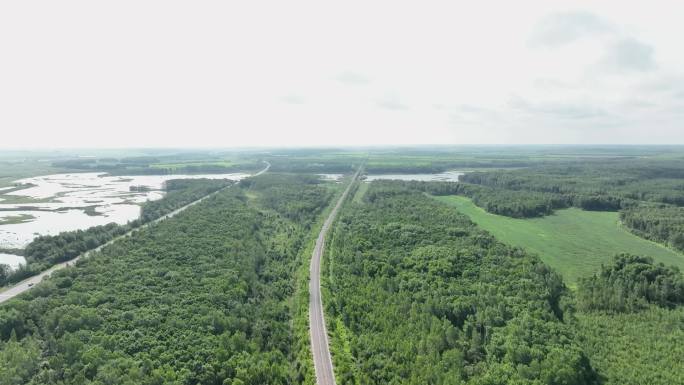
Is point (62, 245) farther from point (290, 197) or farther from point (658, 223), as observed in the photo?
point (658, 223)

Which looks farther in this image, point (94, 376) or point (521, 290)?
point (521, 290)

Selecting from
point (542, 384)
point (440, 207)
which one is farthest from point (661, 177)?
point (542, 384)

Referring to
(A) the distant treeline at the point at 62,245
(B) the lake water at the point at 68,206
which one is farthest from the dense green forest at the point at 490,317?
(B) the lake water at the point at 68,206

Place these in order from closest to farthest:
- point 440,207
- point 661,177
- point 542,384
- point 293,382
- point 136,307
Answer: point 542,384
point 293,382
point 136,307
point 440,207
point 661,177

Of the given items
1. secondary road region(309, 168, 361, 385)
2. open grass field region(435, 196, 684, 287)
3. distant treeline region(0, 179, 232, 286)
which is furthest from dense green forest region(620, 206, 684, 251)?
distant treeline region(0, 179, 232, 286)

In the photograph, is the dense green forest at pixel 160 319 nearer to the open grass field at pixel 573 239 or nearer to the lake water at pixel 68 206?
the lake water at pixel 68 206

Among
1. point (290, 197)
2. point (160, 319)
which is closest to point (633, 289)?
point (160, 319)

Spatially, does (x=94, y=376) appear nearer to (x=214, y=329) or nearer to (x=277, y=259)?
(x=214, y=329)

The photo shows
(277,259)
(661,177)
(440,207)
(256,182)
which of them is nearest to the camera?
(277,259)
